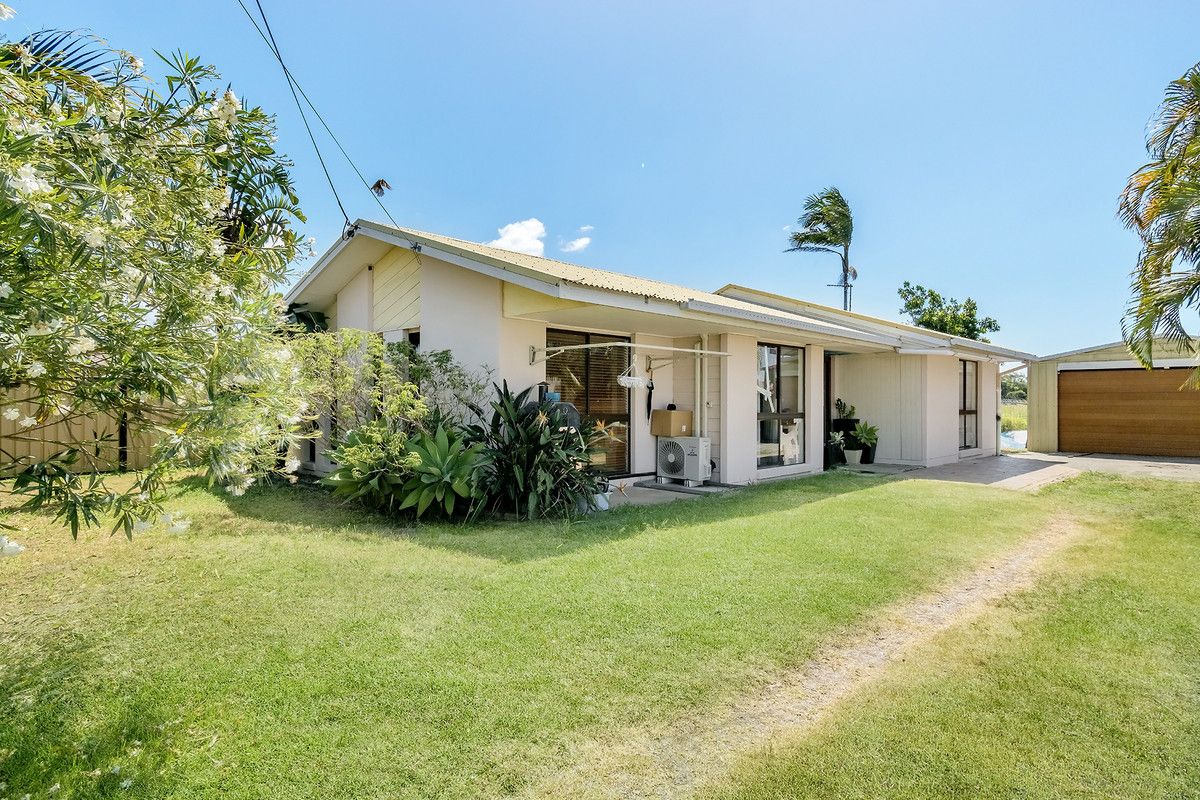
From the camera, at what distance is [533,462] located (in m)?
7.48

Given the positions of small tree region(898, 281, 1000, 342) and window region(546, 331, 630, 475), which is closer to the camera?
window region(546, 331, 630, 475)

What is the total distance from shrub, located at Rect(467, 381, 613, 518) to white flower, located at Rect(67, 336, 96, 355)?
508 cm

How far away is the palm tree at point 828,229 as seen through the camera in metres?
22.1

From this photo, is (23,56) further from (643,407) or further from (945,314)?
(945,314)

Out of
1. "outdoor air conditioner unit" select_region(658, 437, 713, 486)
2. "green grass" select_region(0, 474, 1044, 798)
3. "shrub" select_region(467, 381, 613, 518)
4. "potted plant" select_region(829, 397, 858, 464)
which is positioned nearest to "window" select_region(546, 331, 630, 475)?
"outdoor air conditioner unit" select_region(658, 437, 713, 486)

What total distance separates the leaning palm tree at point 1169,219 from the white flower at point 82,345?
403 inches

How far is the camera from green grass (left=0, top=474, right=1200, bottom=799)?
2.47 m

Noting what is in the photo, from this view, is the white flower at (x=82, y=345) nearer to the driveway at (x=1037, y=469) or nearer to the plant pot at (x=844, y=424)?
the driveway at (x=1037, y=469)

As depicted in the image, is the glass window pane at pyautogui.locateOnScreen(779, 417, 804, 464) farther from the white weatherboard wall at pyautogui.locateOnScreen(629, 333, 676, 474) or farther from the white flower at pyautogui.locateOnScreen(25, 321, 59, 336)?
the white flower at pyautogui.locateOnScreen(25, 321, 59, 336)

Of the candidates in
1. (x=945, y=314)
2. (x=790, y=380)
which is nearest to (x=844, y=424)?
(x=790, y=380)

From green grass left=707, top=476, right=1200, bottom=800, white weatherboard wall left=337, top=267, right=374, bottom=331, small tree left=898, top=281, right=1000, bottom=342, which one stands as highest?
small tree left=898, top=281, right=1000, bottom=342

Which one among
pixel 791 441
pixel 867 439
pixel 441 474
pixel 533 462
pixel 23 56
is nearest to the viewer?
pixel 23 56

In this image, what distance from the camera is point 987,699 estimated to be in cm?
305

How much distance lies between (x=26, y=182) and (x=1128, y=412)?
22.9 meters
